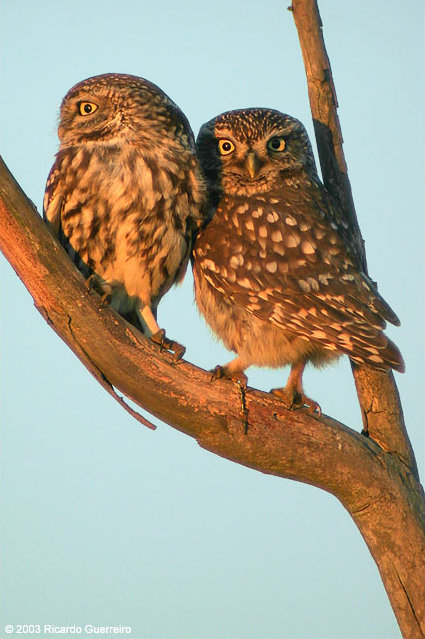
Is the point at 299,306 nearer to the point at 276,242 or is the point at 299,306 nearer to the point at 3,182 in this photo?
the point at 276,242

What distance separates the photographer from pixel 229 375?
149 inches

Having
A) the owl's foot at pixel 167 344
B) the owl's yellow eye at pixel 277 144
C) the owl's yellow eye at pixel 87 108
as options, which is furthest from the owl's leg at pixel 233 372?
the owl's yellow eye at pixel 87 108

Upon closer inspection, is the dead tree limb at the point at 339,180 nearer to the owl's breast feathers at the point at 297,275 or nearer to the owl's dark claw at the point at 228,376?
the owl's breast feathers at the point at 297,275

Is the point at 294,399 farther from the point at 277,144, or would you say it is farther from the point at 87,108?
the point at 87,108

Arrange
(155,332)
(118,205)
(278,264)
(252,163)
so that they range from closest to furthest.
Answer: (118,205), (278,264), (155,332), (252,163)

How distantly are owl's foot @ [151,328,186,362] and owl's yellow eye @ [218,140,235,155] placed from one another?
100cm

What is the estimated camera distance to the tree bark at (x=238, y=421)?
3.44m

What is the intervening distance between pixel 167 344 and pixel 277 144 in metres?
1.24

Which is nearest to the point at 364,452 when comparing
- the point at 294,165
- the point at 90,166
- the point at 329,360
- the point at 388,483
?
the point at 388,483

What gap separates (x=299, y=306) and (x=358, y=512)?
3.15 ft

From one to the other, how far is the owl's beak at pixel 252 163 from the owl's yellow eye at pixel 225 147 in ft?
0.36

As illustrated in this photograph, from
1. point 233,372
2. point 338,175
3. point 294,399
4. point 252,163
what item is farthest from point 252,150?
point 294,399

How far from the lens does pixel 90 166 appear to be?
381 cm

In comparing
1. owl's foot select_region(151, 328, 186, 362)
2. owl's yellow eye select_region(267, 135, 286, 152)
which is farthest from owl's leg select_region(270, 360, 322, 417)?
owl's yellow eye select_region(267, 135, 286, 152)
